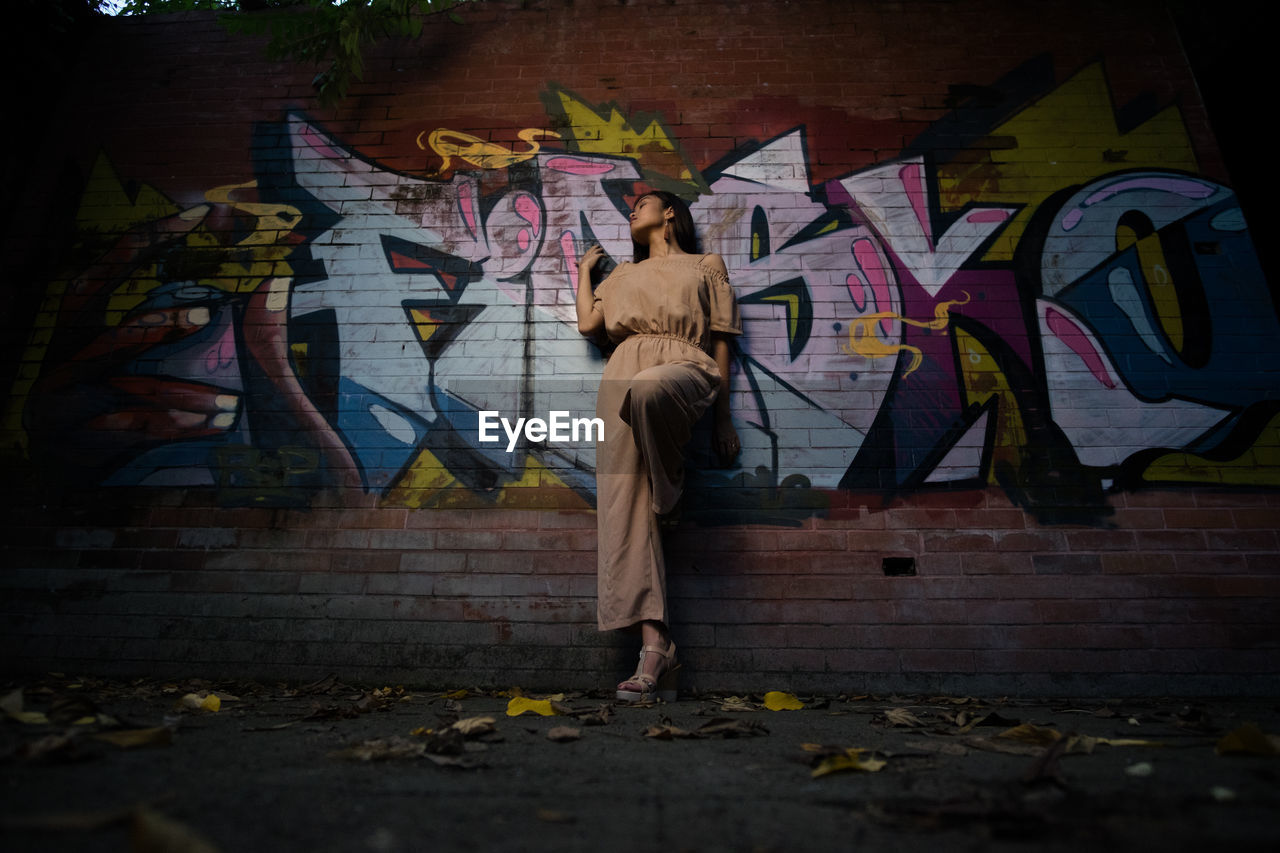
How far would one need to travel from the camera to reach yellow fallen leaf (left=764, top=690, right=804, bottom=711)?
258cm

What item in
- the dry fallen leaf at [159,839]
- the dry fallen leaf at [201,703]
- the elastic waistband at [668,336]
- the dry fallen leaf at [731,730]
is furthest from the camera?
the elastic waistband at [668,336]

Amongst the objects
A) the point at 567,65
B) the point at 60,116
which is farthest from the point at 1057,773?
the point at 60,116

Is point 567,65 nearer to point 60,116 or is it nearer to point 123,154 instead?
point 123,154

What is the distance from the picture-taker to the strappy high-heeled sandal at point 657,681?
99.2 inches

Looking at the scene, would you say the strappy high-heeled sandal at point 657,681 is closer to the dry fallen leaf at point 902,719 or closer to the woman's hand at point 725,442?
the dry fallen leaf at point 902,719

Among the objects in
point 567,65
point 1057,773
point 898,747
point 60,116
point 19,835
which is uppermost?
point 567,65

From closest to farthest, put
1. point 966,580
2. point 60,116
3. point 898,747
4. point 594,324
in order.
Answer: point 898,747 → point 966,580 → point 594,324 → point 60,116

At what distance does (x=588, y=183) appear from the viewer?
3682 millimetres

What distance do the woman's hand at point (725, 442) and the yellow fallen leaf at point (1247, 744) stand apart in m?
1.97

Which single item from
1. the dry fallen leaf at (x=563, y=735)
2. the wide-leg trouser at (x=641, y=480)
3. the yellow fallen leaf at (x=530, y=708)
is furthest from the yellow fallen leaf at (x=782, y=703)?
the dry fallen leaf at (x=563, y=735)

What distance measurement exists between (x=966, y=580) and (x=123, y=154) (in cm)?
533

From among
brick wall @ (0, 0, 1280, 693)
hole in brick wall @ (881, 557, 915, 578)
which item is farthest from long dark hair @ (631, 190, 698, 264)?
hole in brick wall @ (881, 557, 915, 578)

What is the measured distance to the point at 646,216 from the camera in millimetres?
3346


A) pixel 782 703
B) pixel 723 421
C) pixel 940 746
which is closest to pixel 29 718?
pixel 782 703
